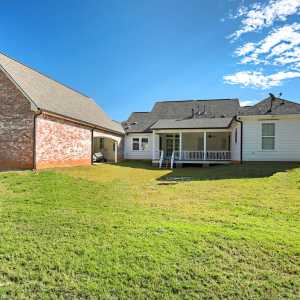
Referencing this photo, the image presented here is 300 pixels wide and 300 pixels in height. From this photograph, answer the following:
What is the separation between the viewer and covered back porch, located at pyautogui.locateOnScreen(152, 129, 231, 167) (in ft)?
71.5

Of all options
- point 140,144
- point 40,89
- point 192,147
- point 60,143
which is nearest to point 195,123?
point 192,147

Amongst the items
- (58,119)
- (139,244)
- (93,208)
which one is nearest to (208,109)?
(58,119)

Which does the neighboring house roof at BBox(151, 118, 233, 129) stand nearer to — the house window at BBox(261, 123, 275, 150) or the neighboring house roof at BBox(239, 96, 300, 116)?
the neighboring house roof at BBox(239, 96, 300, 116)

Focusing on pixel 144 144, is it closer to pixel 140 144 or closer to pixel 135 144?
pixel 140 144

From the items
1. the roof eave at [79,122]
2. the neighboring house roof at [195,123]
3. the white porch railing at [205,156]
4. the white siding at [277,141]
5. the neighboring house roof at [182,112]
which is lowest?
the white porch railing at [205,156]

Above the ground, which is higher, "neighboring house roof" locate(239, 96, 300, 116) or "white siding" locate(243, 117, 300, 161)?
"neighboring house roof" locate(239, 96, 300, 116)

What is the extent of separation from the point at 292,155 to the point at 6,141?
51.5 feet

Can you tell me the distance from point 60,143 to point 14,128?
2.64 meters

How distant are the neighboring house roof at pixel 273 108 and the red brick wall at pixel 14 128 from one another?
12.1m

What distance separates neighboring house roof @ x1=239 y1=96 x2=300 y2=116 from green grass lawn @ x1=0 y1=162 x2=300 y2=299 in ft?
28.5

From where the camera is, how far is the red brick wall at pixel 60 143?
14.9 meters

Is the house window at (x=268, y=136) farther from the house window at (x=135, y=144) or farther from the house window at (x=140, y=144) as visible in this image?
the house window at (x=135, y=144)

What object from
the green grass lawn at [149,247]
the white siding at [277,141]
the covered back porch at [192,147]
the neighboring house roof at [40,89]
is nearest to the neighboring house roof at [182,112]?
the covered back porch at [192,147]

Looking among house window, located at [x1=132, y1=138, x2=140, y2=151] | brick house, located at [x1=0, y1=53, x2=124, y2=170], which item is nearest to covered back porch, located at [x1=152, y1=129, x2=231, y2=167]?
house window, located at [x1=132, y1=138, x2=140, y2=151]
